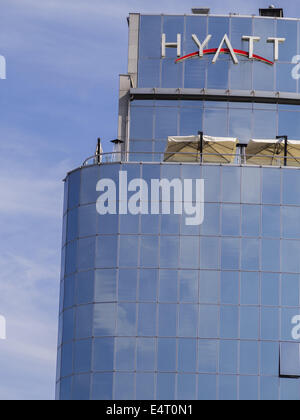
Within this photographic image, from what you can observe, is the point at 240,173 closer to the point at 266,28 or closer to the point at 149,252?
the point at 149,252

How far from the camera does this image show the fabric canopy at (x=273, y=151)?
10375cm

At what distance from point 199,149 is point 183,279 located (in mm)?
10019

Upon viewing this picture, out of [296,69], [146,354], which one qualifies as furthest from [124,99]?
[146,354]

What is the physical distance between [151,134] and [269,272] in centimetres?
1859

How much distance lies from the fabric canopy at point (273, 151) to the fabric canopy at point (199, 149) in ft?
5.52

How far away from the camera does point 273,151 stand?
10400 cm

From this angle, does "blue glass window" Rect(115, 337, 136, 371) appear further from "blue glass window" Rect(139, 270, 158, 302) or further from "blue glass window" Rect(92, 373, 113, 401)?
"blue glass window" Rect(139, 270, 158, 302)

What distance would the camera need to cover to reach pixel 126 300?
98.3 metres

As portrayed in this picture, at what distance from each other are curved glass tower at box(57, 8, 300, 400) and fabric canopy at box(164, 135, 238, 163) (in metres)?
0.16

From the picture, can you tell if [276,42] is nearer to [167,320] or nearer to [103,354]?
[167,320]

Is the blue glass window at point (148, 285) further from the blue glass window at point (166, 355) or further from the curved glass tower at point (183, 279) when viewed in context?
the blue glass window at point (166, 355)

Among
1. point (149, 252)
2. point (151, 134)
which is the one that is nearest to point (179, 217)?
point (149, 252)

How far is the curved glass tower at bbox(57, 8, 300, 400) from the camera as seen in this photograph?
319 feet
